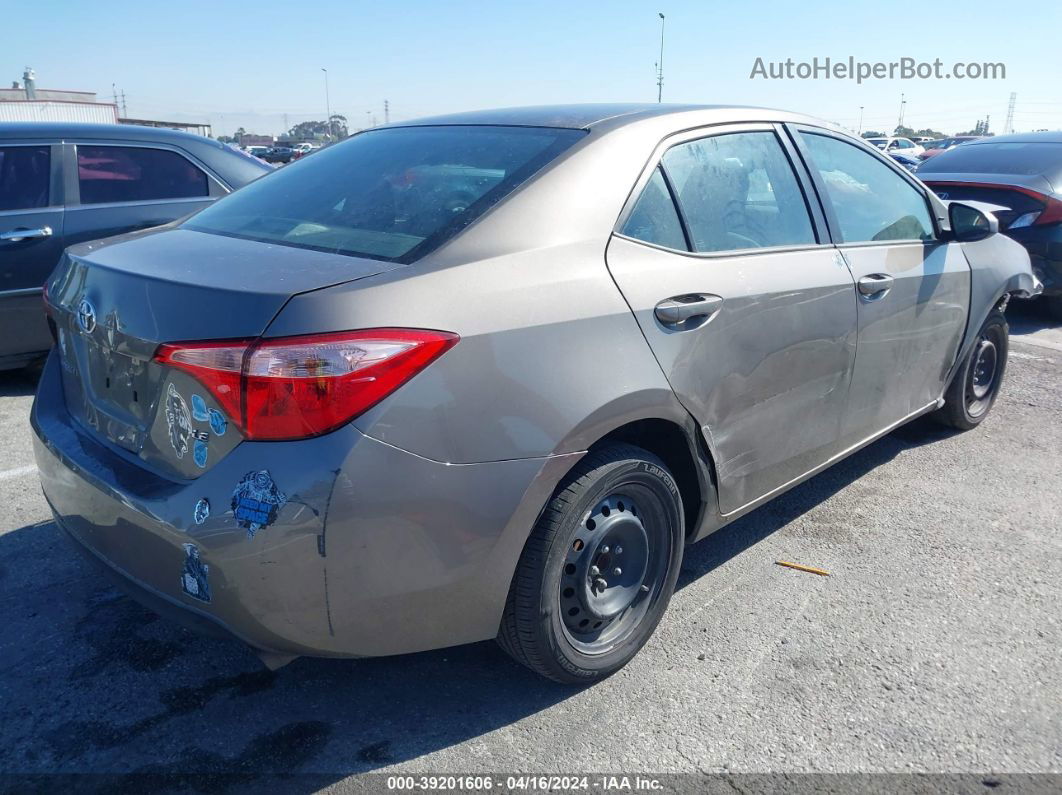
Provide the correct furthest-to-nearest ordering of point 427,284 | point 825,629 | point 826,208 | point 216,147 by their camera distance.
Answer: point 216,147 → point 826,208 → point 825,629 → point 427,284

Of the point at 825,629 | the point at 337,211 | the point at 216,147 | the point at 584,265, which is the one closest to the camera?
the point at 584,265

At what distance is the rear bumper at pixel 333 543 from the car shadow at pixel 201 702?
0.26 m

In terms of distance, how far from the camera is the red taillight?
194cm

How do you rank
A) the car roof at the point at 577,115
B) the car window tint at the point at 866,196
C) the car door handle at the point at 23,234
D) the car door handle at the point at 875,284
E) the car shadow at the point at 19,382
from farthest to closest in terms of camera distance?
1. the car shadow at the point at 19,382
2. the car door handle at the point at 23,234
3. the car window tint at the point at 866,196
4. the car door handle at the point at 875,284
5. the car roof at the point at 577,115

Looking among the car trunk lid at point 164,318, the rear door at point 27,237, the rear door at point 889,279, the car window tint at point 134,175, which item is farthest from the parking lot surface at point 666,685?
the car window tint at point 134,175

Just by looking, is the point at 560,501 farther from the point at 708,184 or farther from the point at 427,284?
the point at 708,184

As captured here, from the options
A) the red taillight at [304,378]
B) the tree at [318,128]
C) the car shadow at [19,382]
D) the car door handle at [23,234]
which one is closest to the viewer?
the red taillight at [304,378]

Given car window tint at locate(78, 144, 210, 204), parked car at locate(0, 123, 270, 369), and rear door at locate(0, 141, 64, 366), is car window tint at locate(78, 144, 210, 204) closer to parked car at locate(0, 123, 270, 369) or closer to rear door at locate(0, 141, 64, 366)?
parked car at locate(0, 123, 270, 369)

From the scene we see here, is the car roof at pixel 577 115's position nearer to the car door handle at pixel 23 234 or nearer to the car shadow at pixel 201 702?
the car shadow at pixel 201 702

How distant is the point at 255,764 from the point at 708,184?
7.26ft

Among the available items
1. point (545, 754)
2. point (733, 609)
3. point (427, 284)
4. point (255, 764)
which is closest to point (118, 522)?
point (255, 764)

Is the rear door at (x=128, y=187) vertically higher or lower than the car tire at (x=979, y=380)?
higher

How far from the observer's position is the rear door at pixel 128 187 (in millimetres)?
5395

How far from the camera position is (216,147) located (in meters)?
6.16
